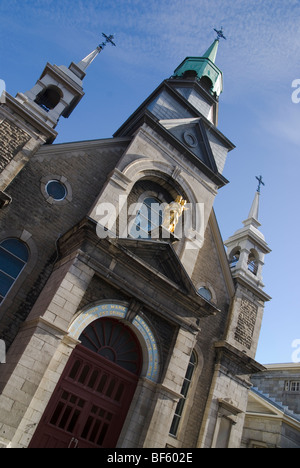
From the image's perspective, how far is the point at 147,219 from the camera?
16.0 metres

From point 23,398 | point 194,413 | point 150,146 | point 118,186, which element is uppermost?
point 150,146

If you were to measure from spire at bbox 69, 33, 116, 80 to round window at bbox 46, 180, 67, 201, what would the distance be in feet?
19.4

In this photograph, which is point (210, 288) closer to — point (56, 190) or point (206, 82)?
point (56, 190)

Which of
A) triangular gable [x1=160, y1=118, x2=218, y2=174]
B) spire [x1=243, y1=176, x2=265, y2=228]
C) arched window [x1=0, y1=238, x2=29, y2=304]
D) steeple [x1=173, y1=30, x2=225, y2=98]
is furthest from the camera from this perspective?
steeple [x1=173, y1=30, x2=225, y2=98]

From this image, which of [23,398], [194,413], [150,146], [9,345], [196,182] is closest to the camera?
[23,398]

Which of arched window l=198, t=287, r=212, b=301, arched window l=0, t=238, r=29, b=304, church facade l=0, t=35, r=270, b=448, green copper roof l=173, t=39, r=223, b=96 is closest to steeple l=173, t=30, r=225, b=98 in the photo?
green copper roof l=173, t=39, r=223, b=96

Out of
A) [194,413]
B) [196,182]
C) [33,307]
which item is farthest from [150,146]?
[194,413]

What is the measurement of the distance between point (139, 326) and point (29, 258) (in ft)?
13.8

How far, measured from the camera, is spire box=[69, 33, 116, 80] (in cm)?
1706

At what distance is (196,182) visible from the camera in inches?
701

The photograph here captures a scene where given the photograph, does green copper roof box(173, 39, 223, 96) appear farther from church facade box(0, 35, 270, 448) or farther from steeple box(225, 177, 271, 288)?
steeple box(225, 177, 271, 288)

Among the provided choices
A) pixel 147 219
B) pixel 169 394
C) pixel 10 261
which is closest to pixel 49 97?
pixel 147 219

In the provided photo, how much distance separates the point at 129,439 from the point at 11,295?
18.1ft

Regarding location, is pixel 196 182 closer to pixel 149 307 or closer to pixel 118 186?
pixel 118 186
